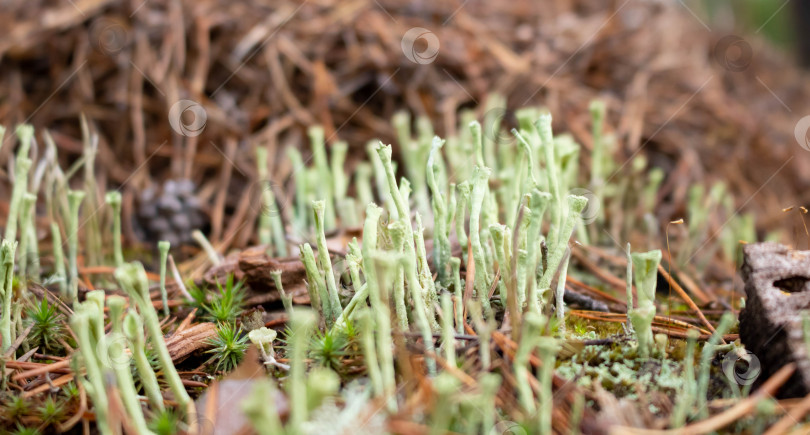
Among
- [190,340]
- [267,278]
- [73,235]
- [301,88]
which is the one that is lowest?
[190,340]

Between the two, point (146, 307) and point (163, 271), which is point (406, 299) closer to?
point (146, 307)

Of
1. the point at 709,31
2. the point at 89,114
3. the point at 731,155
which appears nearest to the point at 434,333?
the point at 89,114

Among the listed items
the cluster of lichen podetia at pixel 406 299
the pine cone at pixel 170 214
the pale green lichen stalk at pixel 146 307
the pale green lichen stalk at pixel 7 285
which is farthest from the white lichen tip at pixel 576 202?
the pine cone at pixel 170 214

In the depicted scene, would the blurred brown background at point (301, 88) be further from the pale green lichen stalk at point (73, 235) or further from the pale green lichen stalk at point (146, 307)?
the pale green lichen stalk at point (146, 307)

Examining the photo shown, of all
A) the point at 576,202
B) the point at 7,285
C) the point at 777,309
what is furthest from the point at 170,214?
the point at 777,309

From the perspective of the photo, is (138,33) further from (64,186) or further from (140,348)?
(140,348)

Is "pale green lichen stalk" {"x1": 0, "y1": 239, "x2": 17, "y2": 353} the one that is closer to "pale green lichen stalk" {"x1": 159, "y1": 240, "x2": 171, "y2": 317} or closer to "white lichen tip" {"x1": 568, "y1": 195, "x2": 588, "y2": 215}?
"pale green lichen stalk" {"x1": 159, "y1": 240, "x2": 171, "y2": 317}
